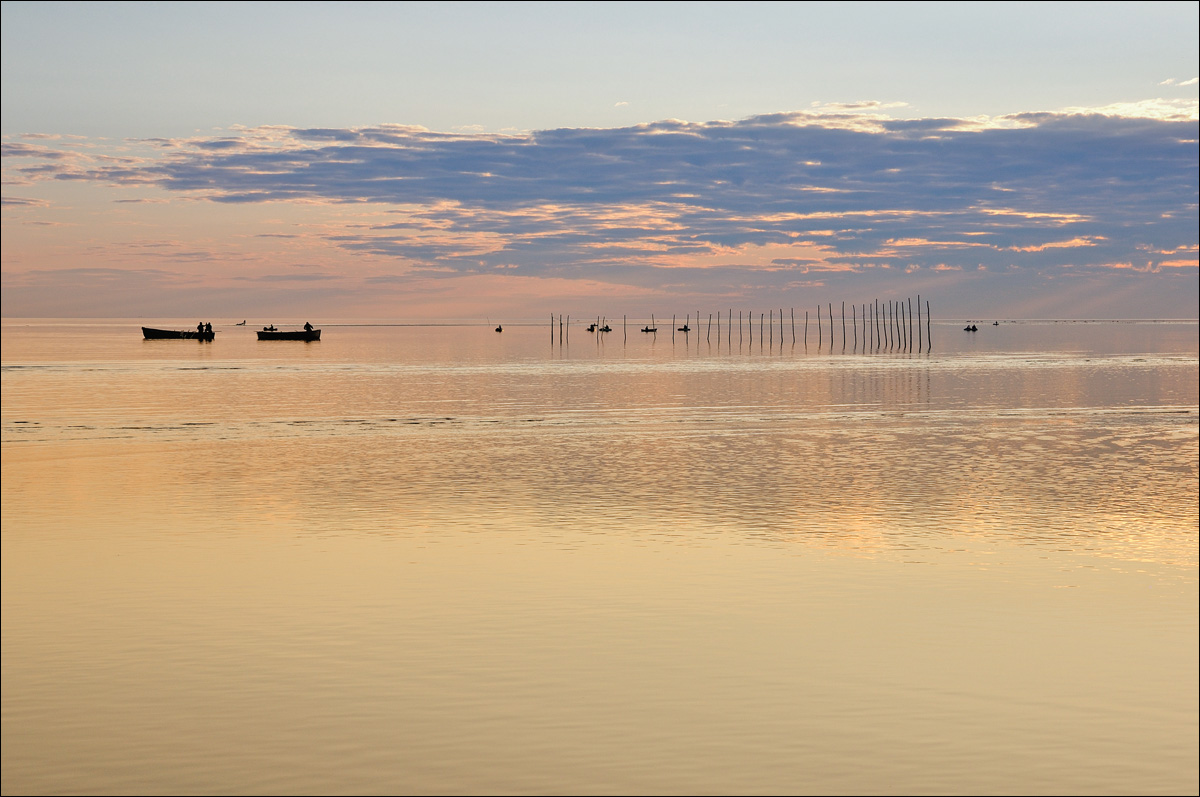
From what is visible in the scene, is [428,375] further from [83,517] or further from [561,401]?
[83,517]

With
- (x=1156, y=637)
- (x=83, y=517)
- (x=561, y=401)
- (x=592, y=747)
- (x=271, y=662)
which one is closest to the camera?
(x=592, y=747)

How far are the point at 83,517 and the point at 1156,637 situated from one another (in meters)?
25.6

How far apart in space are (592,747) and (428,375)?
3528 inches

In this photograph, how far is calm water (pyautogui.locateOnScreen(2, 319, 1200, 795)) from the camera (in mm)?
14180

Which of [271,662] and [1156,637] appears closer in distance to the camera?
[271,662]

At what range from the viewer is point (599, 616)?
20.5 metres

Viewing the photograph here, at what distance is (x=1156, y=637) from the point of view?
19125 millimetres

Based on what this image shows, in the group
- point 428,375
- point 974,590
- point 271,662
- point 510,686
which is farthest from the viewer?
point 428,375

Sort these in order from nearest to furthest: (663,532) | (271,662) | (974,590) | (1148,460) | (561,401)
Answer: (271,662), (974,590), (663,532), (1148,460), (561,401)

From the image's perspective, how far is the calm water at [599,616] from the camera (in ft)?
46.5

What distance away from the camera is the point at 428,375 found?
337ft

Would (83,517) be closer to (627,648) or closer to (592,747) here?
(627,648)

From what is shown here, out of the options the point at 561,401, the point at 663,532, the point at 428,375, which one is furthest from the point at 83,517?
the point at 428,375

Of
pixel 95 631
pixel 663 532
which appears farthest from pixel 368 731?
pixel 663 532
